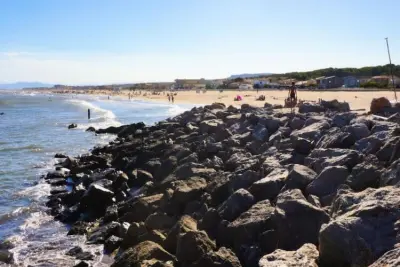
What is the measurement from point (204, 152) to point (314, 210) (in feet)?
23.7

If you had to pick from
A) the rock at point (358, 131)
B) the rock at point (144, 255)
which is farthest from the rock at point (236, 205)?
the rock at point (358, 131)

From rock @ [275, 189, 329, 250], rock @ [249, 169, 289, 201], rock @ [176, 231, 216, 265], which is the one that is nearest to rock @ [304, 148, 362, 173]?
rock @ [249, 169, 289, 201]

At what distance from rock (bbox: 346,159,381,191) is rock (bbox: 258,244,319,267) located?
1965 millimetres

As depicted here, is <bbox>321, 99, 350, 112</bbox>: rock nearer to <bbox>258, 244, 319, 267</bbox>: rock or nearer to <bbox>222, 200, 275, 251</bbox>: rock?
<bbox>222, 200, 275, 251</bbox>: rock

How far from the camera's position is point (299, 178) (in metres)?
7.79

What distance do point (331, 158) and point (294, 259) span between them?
12.3 feet

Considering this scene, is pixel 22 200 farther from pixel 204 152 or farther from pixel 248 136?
pixel 248 136

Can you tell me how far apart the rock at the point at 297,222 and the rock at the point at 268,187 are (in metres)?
1.38

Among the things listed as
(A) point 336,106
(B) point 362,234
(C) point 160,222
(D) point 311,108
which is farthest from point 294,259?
(A) point 336,106

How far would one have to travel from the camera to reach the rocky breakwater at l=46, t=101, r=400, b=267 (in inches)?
204

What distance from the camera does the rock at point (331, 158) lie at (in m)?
7.90

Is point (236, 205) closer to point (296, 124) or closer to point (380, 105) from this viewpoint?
point (296, 124)

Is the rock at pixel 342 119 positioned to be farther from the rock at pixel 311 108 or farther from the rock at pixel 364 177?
the rock at pixel 364 177

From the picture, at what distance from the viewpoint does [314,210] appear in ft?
20.8
